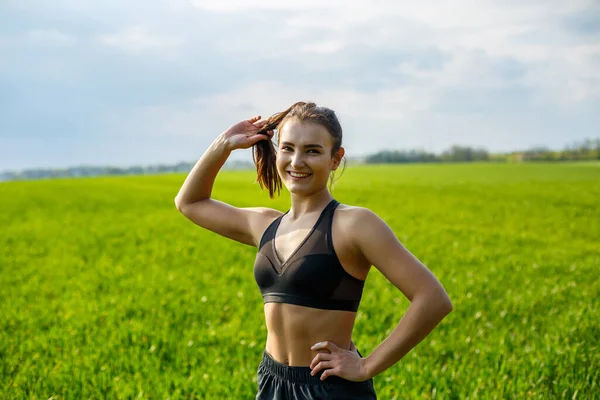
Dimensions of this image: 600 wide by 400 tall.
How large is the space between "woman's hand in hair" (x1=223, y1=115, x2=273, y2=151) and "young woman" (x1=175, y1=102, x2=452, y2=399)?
0.74ft

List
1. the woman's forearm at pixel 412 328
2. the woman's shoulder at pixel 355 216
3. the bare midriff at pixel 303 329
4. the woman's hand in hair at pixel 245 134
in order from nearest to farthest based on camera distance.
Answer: the woman's forearm at pixel 412 328
the woman's shoulder at pixel 355 216
the bare midriff at pixel 303 329
the woman's hand in hair at pixel 245 134

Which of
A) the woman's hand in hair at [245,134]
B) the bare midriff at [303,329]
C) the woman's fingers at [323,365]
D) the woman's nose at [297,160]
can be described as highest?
the woman's hand in hair at [245,134]

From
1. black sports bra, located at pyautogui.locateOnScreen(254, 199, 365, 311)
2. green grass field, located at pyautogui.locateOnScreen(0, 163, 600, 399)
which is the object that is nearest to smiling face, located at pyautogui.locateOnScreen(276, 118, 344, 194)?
black sports bra, located at pyautogui.locateOnScreen(254, 199, 365, 311)

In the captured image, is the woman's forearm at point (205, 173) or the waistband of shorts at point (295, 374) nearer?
the waistband of shorts at point (295, 374)

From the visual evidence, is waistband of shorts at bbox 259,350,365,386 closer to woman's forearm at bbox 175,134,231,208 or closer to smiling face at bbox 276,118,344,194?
smiling face at bbox 276,118,344,194

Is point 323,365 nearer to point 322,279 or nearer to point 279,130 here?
point 322,279

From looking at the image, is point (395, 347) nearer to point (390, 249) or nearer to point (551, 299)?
point (390, 249)

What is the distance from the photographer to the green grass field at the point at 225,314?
6.49 m

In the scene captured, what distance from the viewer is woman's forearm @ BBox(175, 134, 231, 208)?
3629 mm

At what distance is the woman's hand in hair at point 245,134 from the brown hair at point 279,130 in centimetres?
4

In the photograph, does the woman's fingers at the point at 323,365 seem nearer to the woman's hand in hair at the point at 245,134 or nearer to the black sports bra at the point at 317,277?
the black sports bra at the point at 317,277

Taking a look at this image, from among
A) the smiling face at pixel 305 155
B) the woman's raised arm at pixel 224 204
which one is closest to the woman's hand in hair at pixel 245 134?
the woman's raised arm at pixel 224 204

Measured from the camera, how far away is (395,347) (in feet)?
9.70

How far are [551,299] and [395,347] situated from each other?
8533 mm
